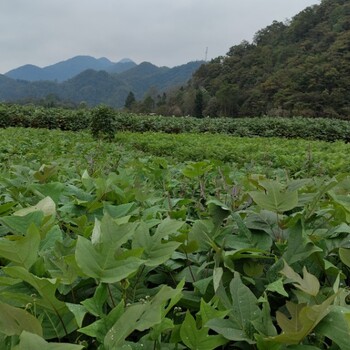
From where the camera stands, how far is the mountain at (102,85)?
384 ft

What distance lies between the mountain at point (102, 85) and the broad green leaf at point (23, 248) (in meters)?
109

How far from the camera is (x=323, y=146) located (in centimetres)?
834

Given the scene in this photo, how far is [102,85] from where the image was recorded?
12131 centimetres

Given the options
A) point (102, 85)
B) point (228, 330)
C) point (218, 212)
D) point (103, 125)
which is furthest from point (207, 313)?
point (102, 85)

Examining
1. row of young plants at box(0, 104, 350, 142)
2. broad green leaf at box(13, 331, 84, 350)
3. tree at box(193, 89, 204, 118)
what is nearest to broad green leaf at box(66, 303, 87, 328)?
broad green leaf at box(13, 331, 84, 350)

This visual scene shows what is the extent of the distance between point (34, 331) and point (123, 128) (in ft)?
54.5

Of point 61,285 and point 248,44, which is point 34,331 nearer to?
point 61,285

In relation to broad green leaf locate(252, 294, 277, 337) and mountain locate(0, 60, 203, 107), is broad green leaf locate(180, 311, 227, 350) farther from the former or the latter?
mountain locate(0, 60, 203, 107)

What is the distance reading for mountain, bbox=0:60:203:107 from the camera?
384 feet

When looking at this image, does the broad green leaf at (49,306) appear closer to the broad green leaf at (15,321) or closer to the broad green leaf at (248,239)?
the broad green leaf at (15,321)

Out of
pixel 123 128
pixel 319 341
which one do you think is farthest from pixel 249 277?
pixel 123 128

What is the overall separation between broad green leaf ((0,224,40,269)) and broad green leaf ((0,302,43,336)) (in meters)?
0.14

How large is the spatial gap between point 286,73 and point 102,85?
8489cm

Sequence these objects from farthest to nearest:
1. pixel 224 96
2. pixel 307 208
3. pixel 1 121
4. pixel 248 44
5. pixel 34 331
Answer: pixel 248 44 → pixel 224 96 → pixel 1 121 → pixel 307 208 → pixel 34 331
